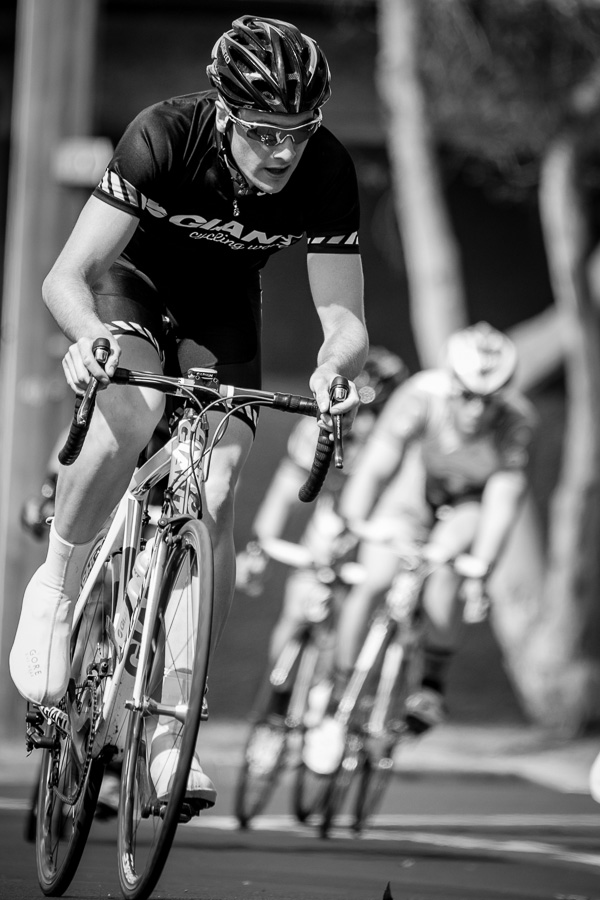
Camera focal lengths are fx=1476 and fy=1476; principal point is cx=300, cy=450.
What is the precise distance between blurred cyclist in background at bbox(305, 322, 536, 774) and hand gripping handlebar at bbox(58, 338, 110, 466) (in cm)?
359

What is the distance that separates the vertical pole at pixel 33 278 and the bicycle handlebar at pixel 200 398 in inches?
226

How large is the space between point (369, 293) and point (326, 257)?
7.52 m

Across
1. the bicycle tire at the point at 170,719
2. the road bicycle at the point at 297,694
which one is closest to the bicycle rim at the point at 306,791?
the road bicycle at the point at 297,694

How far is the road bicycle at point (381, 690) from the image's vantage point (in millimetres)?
7508

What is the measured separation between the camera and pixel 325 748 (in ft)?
24.6

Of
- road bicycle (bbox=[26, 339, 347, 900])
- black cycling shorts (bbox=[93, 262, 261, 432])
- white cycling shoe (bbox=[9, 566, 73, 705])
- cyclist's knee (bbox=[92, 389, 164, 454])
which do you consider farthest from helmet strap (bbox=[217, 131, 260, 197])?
white cycling shoe (bbox=[9, 566, 73, 705])

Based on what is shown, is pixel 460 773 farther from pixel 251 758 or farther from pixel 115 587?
pixel 115 587

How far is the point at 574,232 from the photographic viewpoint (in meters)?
10.9

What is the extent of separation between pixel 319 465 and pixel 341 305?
664mm

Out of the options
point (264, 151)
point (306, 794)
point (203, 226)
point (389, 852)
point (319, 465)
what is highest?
point (264, 151)

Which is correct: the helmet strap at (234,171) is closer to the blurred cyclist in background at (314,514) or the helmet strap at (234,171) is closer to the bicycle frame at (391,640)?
the blurred cyclist in background at (314,514)

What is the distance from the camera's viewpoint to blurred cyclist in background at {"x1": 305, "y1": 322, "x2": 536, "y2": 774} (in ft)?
25.0

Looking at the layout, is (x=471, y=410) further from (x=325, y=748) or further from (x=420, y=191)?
(x=420, y=191)

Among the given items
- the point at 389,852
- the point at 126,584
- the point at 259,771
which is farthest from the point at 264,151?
the point at 259,771
